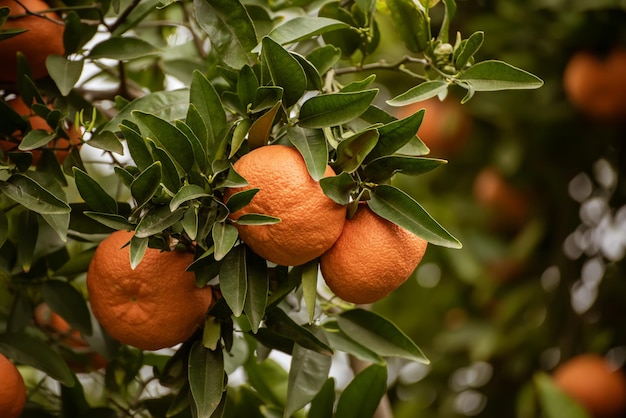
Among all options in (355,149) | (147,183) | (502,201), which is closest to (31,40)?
(147,183)

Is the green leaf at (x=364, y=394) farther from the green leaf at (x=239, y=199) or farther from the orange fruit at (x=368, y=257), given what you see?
the green leaf at (x=239, y=199)

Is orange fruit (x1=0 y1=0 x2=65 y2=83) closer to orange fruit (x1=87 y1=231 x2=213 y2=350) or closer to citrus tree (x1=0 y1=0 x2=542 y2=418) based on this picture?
citrus tree (x1=0 y1=0 x2=542 y2=418)

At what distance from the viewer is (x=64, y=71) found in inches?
34.2

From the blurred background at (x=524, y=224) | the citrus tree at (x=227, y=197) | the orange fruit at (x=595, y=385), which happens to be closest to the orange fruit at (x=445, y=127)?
the blurred background at (x=524, y=224)

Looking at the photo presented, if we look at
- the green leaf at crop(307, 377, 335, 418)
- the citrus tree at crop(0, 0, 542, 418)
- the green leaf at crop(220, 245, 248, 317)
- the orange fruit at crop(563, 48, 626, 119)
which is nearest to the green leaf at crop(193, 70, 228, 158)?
the citrus tree at crop(0, 0, 542, 418)

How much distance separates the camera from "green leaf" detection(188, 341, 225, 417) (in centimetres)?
74

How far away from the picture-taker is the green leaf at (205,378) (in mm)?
744

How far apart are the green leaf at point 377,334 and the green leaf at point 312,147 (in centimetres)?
22

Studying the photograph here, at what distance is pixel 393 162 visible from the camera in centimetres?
74

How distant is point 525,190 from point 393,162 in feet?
4.21

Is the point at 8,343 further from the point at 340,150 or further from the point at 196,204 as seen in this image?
the point at 340,150

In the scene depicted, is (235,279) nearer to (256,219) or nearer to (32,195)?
(256,219)

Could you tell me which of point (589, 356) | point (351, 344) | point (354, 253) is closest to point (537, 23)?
point (589, 356)

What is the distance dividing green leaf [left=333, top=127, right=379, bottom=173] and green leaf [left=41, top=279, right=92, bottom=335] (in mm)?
364
